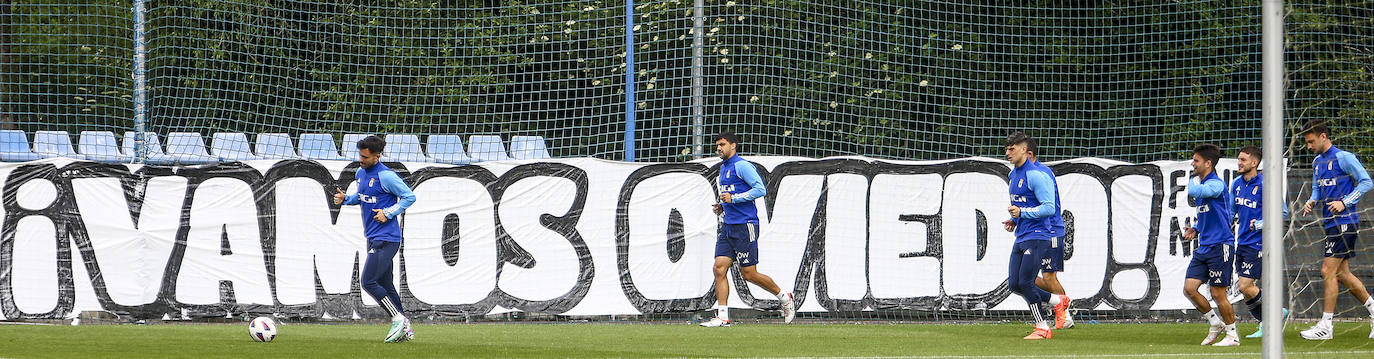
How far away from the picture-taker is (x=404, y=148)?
560 inches

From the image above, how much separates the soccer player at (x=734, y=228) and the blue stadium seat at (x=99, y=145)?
581cm

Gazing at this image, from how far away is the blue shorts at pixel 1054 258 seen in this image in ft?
36.6

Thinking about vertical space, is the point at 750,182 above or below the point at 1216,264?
above

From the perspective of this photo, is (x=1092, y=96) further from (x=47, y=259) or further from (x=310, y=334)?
(x=47, y=259)

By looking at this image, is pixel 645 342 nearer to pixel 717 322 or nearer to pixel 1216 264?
pixel 717 322

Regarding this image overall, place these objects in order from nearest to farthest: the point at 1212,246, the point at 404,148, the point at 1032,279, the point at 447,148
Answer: the point at 1212,246 < the point at 1032,279 < the point at 404,148 < the point at 447,148

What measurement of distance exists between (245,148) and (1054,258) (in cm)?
806

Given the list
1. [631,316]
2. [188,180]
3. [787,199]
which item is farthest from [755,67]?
[188,180]

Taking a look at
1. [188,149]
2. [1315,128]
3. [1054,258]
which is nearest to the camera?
[1315,128]

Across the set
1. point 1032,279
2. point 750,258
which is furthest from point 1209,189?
point 750,258

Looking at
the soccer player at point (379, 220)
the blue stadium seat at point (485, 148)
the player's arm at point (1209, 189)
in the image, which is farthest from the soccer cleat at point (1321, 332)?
the blue stadium seat at point (485, 148)

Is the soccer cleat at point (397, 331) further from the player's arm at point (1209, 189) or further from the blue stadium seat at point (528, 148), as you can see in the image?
the player's arm at point (1209, 189)

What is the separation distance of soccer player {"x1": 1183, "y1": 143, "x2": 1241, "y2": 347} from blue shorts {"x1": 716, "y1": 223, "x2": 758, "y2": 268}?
3.79 m

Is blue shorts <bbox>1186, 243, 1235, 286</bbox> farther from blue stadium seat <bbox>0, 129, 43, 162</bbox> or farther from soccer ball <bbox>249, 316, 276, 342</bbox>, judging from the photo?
blue stadium seat <bbox>0, 129, 43, 162</bbox>
